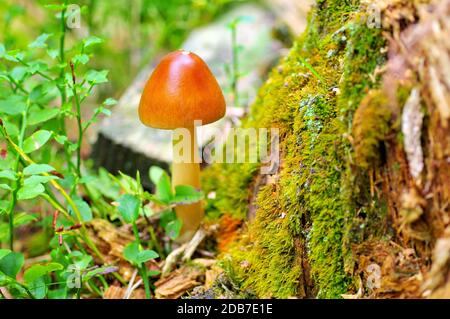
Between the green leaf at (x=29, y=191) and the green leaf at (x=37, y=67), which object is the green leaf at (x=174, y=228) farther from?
the green leaf at (x=37, y=67)

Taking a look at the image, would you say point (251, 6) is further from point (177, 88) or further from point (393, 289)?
point (393, 289)

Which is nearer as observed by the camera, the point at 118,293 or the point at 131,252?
the point at 131,252

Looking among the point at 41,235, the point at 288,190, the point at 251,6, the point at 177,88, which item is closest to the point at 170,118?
the point at 177,88

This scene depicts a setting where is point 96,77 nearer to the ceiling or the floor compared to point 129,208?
nearer to the ceiling

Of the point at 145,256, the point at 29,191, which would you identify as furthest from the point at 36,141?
the point at 145,256

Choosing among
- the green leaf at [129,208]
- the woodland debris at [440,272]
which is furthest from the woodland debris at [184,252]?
the woodland debris at [440,272]

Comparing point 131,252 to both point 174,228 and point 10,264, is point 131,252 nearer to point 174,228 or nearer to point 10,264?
point 174,228
